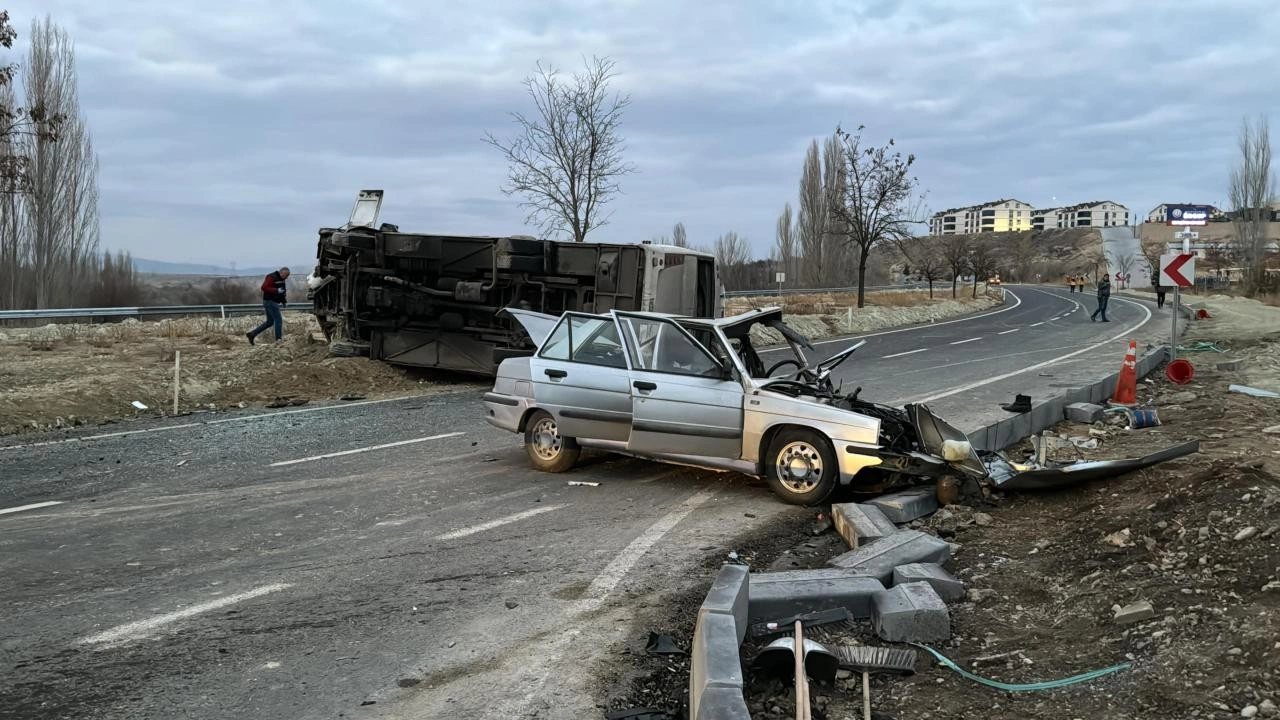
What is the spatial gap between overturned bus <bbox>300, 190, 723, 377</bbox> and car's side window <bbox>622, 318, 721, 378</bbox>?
6864 millimetres

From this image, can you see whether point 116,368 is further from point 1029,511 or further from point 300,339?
point 1029,511

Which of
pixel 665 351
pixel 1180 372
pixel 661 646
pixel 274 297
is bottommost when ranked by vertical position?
pixel 661 646

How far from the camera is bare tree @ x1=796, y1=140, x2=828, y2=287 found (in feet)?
210

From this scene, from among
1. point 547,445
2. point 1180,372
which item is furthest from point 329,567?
point 1180,372

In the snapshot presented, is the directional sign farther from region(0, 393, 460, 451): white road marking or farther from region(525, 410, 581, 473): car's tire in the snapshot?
region(0, 393, 460, 451): white road marking

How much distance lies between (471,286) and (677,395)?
8.55 metres

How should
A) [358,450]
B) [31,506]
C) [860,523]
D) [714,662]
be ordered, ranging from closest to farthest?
[714,662]
[860,523]
[31,506]
[358,450]

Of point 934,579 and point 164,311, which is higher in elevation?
point 164,311

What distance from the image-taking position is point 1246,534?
5098mm

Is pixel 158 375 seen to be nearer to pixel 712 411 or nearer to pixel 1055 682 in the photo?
pixel 712 411

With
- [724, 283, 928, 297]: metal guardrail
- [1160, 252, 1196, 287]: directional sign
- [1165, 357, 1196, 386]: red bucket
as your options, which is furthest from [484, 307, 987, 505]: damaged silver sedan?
[724, 283, 928, 297]: metal guardrail

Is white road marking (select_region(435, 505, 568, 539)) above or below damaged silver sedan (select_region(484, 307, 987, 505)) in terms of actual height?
below

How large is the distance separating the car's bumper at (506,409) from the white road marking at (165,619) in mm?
3595

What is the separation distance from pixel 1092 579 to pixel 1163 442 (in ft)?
16.7
